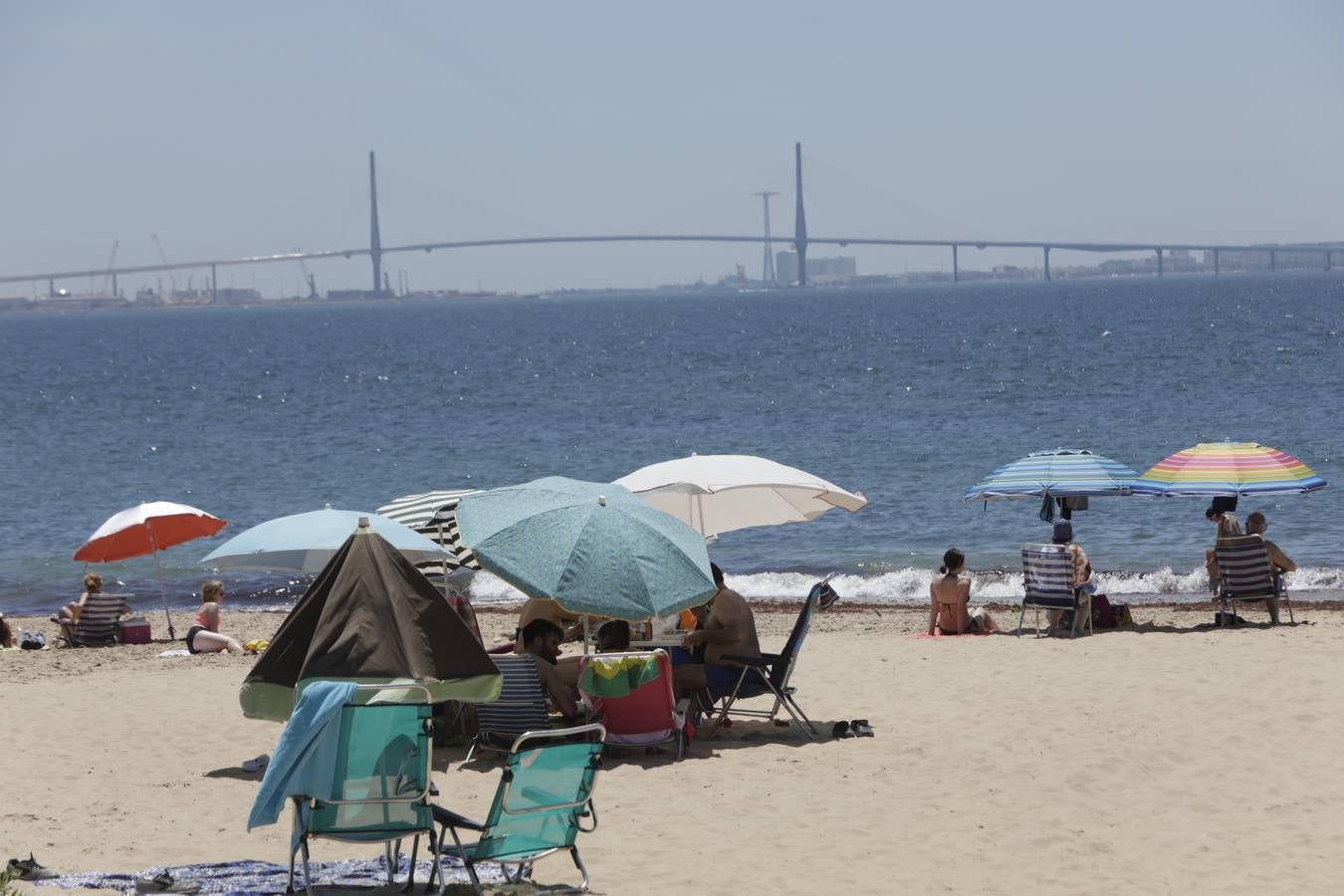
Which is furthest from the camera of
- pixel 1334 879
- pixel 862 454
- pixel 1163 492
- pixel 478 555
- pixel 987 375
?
pixel 987 375

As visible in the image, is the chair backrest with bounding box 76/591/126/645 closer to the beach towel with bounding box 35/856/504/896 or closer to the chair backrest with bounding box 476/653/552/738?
the chair backrest with bounding box 476/653/552/738

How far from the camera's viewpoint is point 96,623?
38.7 ft

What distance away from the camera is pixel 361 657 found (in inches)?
224

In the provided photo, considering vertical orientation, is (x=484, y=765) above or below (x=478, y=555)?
below

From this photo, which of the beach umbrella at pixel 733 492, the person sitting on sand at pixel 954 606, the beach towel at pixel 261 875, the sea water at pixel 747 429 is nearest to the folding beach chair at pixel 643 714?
the beach umbrella at pixel 733 492

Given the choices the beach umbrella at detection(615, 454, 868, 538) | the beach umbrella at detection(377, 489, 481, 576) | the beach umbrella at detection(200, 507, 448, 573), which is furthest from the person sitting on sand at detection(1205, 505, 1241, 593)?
the beach umbrella at detection(200, 507, 448, 573)

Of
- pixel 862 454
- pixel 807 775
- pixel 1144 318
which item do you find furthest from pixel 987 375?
pixel 807 775

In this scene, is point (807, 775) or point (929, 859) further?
point (807, 775)

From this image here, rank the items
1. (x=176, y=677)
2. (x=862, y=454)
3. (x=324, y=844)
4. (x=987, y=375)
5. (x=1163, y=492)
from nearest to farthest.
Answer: (x=324, y=844)
(x=176, y=677)
(x=1163, y=492)
(x=862, y=454)
(x=987, y=375)

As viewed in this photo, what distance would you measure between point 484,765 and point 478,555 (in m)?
0.99

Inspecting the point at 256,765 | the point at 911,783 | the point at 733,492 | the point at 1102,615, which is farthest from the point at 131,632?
the point at 911,783

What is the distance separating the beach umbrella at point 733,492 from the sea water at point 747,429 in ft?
18.3

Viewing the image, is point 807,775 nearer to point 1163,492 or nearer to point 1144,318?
point 1163,492

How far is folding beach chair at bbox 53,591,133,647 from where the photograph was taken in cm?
1177
